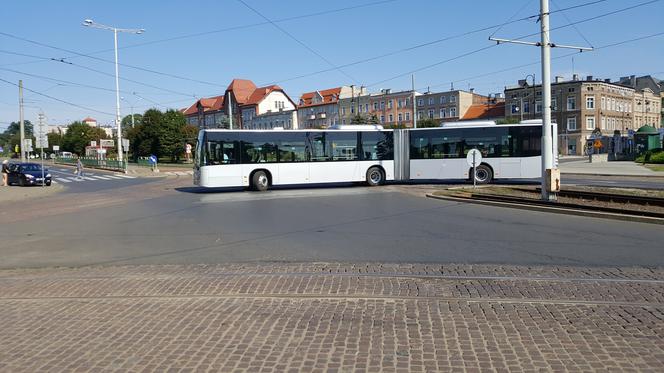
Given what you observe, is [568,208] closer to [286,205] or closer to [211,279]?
[286,205]

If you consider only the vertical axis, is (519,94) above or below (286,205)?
above

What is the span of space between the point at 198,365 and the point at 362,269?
3.92 metres

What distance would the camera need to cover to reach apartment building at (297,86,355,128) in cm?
11738

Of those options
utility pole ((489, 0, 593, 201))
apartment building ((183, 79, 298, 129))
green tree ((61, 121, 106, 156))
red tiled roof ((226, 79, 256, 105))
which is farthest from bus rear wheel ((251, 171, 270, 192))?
red tiled roof ((226, 79, 256, 105))

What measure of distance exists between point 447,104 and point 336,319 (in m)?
108

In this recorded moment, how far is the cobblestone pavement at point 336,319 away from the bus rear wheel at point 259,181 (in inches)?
651

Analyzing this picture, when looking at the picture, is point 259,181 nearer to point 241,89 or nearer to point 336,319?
point 336,319

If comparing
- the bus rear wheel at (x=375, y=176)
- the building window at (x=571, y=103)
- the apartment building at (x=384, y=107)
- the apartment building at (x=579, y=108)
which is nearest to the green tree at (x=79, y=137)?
the apartment building at (x=384, y=107)

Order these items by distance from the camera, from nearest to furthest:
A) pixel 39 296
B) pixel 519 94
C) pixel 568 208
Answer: pixel 39 296, pixel 568 208, pixel 519 94

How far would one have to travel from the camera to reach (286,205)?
17.7 meters

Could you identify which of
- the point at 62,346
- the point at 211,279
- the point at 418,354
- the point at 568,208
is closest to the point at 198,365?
the point at 62,346

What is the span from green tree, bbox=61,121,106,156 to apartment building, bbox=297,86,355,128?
142 ft

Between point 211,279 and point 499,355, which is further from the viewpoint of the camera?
point 211,279

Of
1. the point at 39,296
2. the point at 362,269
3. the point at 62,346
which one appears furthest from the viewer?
the point at 362,269
